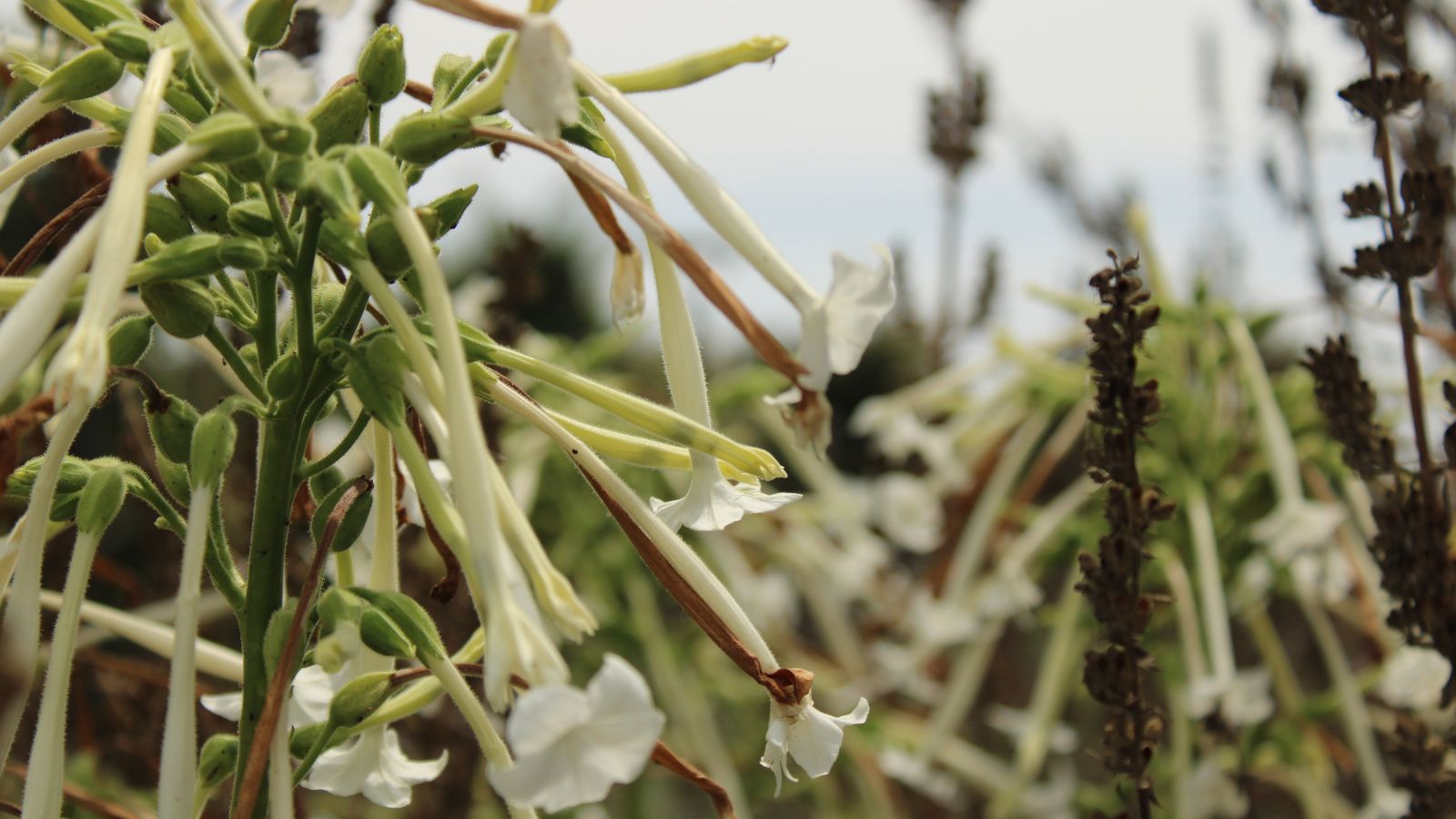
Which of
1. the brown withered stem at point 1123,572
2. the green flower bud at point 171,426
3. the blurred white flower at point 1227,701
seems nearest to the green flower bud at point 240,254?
the green flower bud at point 171,426

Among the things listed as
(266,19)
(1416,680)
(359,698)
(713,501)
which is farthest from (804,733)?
(1416,680)

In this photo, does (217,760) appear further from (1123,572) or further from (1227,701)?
(1227,701)

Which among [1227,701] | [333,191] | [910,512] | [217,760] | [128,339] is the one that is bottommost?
[910,512]

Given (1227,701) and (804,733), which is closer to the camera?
(804,733)

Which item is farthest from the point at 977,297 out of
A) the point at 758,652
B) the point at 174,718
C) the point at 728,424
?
the point at 174,718

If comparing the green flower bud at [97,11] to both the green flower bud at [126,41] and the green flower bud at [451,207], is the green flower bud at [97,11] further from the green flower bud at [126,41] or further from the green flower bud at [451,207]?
the green flower bud at [451,207]

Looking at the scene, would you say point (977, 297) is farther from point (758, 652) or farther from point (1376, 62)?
point (758, 652)
